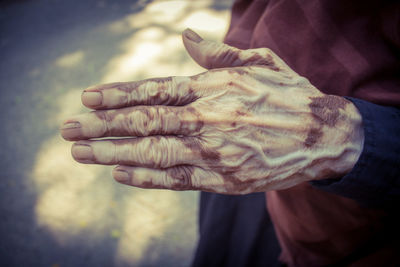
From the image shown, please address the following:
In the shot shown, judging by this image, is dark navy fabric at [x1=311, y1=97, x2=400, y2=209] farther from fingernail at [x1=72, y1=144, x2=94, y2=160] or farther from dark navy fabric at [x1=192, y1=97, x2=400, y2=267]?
fingernail at [x1=72, y1=144, x2=94, y2=160]

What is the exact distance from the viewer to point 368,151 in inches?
33.5

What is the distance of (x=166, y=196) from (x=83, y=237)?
0.79 m

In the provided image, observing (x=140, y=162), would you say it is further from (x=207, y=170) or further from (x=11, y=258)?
(x=11, y=258)

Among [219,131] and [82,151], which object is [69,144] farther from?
[219,131]

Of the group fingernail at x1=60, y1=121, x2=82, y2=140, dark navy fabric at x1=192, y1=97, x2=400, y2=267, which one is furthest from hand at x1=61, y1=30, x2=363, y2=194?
dark navy fabric at x1=192, y1=97, x2=400, y2=267

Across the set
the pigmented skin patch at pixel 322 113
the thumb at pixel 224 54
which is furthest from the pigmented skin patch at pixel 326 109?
the thumb at pixel 224 54

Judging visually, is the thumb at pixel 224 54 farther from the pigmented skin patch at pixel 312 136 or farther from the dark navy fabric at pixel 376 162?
the dark navy fabric at pixel 376 162

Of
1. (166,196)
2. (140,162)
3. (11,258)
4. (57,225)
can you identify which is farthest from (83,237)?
(140,162)

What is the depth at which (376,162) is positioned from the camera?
33.6 inches

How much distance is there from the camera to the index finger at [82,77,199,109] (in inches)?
33.0

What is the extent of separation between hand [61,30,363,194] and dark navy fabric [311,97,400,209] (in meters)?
0.03

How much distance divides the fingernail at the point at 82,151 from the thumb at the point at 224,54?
0.51 m

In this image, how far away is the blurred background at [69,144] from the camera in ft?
7.16

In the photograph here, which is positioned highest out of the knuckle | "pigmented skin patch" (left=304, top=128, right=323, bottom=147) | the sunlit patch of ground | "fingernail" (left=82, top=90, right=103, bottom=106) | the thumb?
the thumb
